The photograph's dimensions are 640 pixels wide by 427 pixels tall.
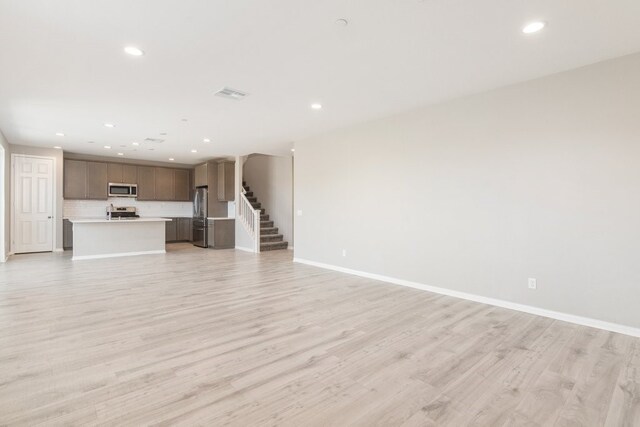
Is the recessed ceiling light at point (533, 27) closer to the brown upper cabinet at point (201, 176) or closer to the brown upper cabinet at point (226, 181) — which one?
the brown upper cabinet at point (226, 181)

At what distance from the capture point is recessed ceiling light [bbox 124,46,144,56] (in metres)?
2.96

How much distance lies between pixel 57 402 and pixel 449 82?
4465mm

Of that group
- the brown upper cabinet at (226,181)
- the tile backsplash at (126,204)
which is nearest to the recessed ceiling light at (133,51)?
the brown upper cabinet at (226,181)

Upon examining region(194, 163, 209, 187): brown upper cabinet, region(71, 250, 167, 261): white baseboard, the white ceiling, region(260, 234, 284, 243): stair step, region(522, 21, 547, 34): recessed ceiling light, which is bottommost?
region(71, 250, 167, 261): white baseboard

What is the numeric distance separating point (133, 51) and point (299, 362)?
3163 millimetres

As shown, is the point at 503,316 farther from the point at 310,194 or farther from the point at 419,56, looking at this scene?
the point at 310,194

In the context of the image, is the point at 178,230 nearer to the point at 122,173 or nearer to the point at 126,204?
the point at 126,204

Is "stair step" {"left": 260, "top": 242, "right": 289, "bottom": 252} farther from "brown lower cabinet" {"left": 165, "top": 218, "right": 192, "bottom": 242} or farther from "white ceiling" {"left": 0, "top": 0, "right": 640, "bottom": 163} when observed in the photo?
"white ceiling" {"left": 0, "top": 0, "right": 640, "bottom": 163}

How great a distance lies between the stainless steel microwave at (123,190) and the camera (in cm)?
927

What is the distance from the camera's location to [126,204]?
9742 millimetres

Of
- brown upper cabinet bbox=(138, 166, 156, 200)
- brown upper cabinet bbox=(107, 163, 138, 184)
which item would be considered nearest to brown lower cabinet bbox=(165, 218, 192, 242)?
brown upper cabinet bbox=(138, 166, 156, 200)

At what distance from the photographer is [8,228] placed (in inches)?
283

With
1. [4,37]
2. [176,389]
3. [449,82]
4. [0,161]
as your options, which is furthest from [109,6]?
[0,161]

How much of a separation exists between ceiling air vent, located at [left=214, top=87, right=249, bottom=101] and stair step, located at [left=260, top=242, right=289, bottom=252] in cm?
506
